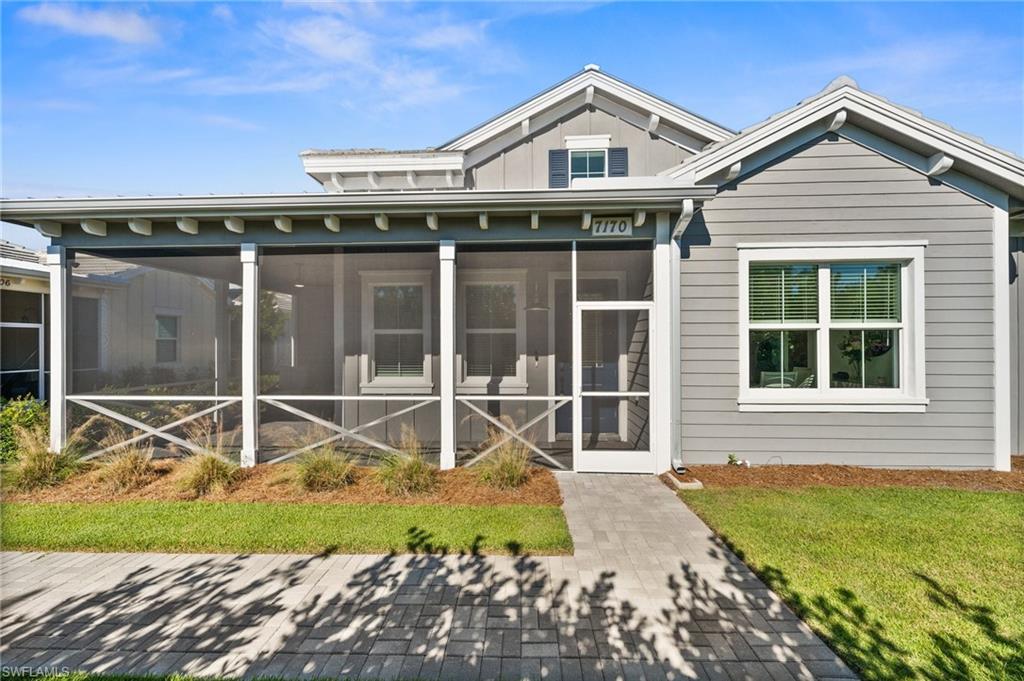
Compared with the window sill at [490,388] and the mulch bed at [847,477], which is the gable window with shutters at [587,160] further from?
the mulch bed at [847,477]

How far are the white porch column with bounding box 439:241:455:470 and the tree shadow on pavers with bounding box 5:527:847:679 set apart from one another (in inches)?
97.6

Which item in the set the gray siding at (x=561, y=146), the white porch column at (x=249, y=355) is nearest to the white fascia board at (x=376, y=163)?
the gray siding at (x=561, y=146)

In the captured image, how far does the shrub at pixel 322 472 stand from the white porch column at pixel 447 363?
1245 millimetres

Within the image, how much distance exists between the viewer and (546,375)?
314 inches

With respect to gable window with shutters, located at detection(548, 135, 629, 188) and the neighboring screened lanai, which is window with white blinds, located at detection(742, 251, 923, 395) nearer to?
gable window with shutters, located at detection(548, 135, 629, 188)

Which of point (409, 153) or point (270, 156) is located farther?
point (270, 156)

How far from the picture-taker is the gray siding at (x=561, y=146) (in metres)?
9.05

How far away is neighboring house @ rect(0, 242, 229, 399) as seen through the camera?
8902 millimetres

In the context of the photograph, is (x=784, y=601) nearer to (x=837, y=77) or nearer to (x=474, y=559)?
(x=474, y=559)

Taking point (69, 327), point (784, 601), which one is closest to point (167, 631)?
point (784, 601)

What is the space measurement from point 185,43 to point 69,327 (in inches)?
209

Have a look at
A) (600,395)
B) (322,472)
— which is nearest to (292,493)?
(322,472)

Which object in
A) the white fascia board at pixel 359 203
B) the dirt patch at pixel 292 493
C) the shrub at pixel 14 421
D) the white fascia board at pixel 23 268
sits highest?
the white fascia board at pixel 359 203

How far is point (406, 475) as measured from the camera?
5352 mm
